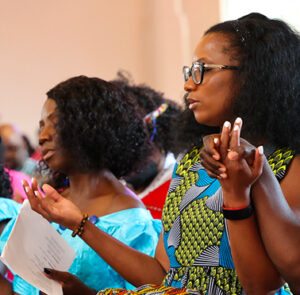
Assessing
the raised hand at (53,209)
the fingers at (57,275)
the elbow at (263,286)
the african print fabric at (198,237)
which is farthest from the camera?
the fingers at (57,275)

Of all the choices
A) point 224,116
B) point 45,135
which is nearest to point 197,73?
point 224,116

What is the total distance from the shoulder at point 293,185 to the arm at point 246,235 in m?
0.16

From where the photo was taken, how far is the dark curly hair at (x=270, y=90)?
1690 mm

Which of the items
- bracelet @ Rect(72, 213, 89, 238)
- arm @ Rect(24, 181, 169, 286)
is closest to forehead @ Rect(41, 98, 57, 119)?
arm @ Rect(24, 181, 169, 286)

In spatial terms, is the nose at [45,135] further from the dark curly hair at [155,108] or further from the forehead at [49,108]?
the dark curly hair at [155,108]

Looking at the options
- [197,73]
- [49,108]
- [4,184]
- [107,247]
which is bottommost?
[4,184]

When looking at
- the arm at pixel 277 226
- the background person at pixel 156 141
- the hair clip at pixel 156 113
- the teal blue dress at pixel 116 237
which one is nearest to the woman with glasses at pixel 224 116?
the arm at pixel 277 226

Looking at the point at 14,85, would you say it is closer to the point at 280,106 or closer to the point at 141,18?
the point at 141,18

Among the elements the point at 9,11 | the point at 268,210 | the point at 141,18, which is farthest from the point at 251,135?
the point at 9,11

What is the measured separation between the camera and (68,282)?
212 centimetres

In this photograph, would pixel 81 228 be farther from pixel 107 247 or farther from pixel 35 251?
pixel 35 251

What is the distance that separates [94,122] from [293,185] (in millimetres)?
1196

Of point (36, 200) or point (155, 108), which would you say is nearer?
point (36, 200)

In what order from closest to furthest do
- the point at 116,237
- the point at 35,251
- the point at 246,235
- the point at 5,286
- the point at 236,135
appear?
the point at 236,135
the point at 246,235
the point at 35,251
the point at 116,237
the point at 5,286
